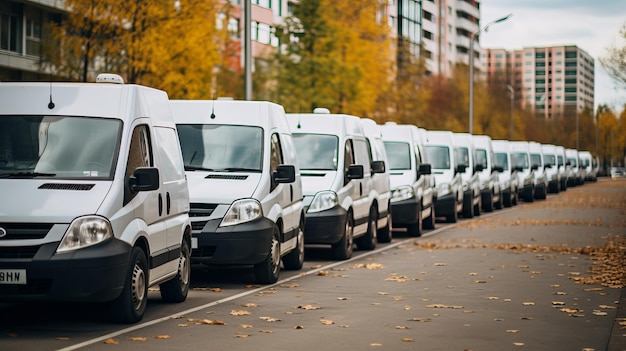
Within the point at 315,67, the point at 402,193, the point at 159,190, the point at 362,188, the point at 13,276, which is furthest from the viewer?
the point at 315,67

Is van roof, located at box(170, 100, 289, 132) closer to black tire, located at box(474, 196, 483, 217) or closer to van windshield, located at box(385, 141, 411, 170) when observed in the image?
van windshield, located at box(385, 141, 411, 170)

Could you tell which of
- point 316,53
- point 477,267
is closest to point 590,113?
point 316,53

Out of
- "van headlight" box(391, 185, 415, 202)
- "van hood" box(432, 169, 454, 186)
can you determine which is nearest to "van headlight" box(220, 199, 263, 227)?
"van headlight" box(391, 185, 415, 202)

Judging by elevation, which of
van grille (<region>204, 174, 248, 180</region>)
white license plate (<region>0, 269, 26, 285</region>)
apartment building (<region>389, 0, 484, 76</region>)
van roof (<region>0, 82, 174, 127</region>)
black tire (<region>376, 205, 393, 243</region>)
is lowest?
black tire (<region>376, 205, 393, 243</region>)

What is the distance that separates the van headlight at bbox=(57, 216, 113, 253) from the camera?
10023 mm

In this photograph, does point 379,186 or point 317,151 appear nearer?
point 317,151

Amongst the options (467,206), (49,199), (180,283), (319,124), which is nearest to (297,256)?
(319,124)

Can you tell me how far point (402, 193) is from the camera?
2497 cm

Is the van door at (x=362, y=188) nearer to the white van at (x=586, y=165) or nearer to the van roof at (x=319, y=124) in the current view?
the van roof at (x=319, y=124)

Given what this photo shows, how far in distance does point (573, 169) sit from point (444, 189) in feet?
164

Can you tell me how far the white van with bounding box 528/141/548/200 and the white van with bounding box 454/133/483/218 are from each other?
627 inches

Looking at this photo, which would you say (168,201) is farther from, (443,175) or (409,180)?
(443,175)

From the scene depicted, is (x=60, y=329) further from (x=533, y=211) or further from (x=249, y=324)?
(x=533, y=211)

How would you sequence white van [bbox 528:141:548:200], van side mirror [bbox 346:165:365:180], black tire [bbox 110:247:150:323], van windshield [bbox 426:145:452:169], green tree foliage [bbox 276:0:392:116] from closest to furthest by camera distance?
black tire [bbox 110:247:150:323] → van side mirror [bbox 346:165:365:180] → van windshield [bbox 426:145:452:169] → green tree foliage [bbox 276:0:392:116] → white van [bbox 528:141:548:200]
